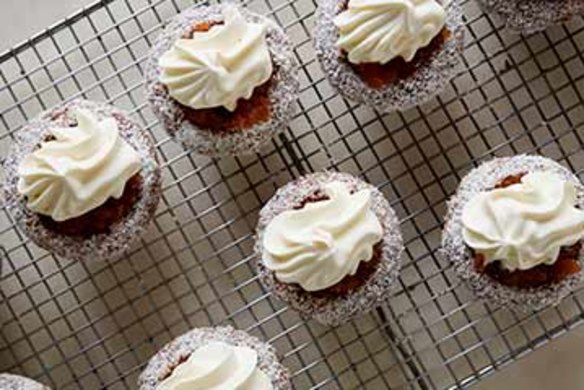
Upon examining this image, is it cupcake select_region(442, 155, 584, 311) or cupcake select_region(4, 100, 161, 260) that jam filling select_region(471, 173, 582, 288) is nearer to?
cupcake select_region(442, 155, 584, 311)

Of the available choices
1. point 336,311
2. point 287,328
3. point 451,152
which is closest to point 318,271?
point 336,311

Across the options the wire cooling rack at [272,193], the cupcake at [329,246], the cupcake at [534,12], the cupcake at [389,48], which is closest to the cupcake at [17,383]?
the wire cooling rack at [272,193]

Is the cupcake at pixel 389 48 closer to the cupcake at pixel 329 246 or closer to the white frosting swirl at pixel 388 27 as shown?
the white frosting swirl at pixel 388 27

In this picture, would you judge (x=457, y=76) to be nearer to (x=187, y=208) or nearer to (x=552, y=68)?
(x=552, y=68)

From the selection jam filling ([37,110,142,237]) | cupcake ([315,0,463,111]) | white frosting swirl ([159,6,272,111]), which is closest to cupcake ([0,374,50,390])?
jam filling ([37,110,142,237])

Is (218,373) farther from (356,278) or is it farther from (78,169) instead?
(78,169)

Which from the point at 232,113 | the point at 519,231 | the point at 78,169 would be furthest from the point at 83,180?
the point at 519,231
